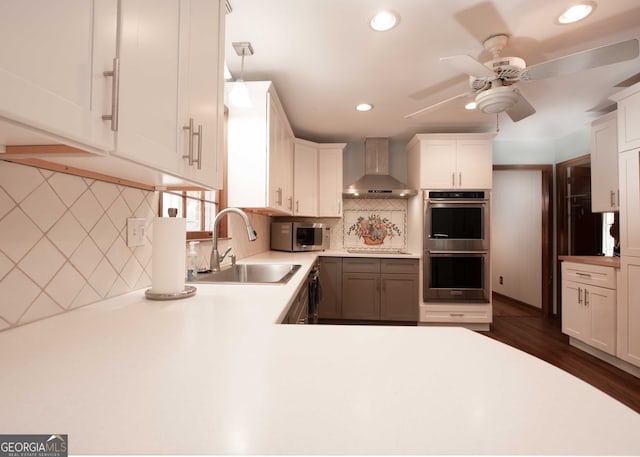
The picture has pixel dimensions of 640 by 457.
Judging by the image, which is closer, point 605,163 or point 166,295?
point 166,295

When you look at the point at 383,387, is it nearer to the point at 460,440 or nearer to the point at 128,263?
the point at 460,440

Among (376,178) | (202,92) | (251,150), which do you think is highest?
(376,178)

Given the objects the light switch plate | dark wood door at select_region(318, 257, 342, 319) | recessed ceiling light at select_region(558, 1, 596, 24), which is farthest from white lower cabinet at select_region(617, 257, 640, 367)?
the light switch plate

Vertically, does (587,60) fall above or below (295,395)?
above

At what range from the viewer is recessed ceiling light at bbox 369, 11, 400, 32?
1618 mm

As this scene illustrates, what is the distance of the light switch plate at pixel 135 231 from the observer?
46.7 inches

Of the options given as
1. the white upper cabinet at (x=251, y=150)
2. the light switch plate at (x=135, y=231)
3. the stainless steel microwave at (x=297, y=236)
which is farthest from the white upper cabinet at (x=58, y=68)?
the stainless steel microwave at (x=297, y=236)

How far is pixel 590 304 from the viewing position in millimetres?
2588

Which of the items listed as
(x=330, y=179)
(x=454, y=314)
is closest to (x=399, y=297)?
(x=454, y=314)

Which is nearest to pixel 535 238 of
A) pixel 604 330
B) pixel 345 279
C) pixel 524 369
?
pixel 604 330

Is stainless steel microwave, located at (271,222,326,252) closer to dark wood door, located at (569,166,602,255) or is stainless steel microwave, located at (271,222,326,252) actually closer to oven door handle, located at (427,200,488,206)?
oven door handle, located at (427,200,488,206)

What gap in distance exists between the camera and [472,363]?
584 millimetres

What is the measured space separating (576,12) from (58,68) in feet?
7.59

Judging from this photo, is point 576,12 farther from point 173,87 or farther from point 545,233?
point 545,233
